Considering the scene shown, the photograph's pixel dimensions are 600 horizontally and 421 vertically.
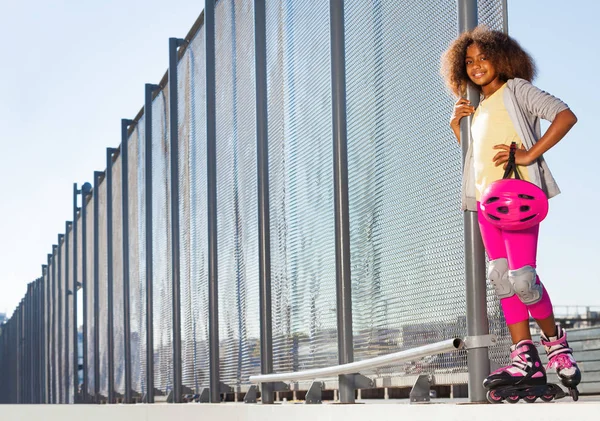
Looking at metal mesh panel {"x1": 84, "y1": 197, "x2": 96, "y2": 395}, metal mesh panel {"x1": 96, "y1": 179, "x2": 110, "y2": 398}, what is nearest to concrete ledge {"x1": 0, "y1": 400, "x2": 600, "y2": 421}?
metal mesh panel {"x1": 96, "y1": 179, "x2": 110, "y2": 398}

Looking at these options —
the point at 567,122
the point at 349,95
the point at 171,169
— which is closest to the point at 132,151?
the point at 171,169

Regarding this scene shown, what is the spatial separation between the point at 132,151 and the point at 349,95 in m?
9.24

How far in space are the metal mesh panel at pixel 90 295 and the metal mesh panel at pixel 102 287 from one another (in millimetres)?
412

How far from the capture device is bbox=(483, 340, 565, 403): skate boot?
3.87m

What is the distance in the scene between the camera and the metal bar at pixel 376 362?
4387 millimetres

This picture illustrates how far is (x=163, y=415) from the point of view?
9.20 meters

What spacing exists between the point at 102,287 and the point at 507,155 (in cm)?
1535

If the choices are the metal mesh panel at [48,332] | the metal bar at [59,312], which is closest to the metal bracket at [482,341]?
the metal bar at [59,312]

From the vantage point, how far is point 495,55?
4.18 meters

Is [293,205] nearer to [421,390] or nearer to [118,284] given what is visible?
[421,390]

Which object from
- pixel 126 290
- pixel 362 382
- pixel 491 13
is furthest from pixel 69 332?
pixel 491 13

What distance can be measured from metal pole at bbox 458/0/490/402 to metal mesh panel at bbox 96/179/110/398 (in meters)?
13.6

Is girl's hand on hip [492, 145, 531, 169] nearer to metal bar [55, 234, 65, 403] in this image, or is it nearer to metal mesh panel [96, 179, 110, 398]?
metal mesh panel [96, 179, 110, 398]

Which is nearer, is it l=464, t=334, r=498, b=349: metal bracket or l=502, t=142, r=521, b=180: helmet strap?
l=502, t=142, r=521, b=180: helmet strap
